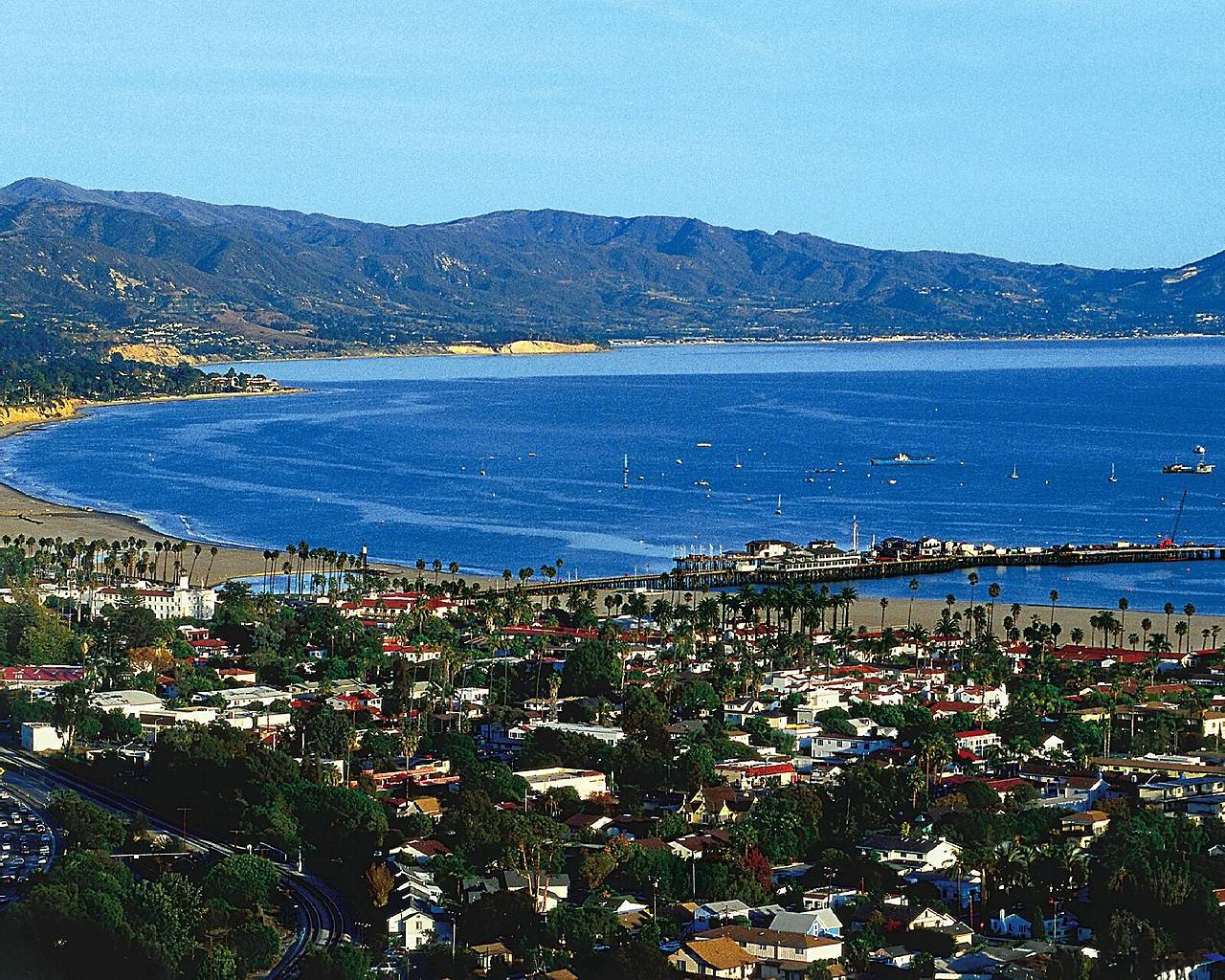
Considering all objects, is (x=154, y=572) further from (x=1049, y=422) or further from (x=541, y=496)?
(x=1049, y=422)

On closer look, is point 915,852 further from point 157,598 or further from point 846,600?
point 157,598

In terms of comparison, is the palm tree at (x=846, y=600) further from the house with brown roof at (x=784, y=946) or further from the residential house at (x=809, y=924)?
the house with brown roof at (x=784, y=946)

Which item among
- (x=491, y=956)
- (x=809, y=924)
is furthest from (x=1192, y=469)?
(x=491, y=956)

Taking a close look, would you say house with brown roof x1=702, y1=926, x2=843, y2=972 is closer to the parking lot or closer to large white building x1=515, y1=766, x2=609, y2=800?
large white building x1=515, y1=766, x2=609, y2=800

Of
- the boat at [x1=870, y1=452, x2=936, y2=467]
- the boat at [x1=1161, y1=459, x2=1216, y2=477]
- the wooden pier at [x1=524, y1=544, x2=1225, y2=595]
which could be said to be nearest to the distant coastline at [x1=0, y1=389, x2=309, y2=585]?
the wooden pier at [x1=524, y1=544, x2=1225, y2=595]

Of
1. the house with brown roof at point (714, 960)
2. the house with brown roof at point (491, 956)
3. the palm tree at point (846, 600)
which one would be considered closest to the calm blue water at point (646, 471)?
the palm tree at point (846, 600)
